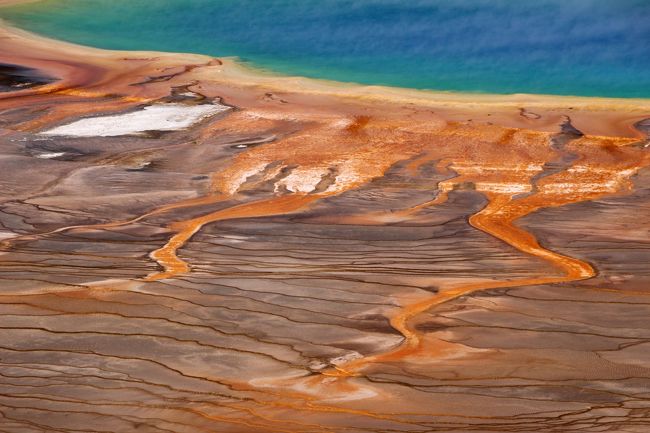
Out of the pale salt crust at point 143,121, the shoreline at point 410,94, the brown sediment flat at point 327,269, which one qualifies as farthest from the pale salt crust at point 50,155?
the shoreline at point 410,94

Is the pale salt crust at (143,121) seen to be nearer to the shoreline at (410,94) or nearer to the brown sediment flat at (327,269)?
the brown sediment flat at (327,269)

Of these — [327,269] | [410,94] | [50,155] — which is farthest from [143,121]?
[327,269]

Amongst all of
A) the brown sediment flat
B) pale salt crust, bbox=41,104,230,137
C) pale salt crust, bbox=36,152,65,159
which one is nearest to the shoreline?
the brown sediment flat

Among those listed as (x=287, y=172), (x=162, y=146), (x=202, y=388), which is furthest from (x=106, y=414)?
(x=162, y=146)

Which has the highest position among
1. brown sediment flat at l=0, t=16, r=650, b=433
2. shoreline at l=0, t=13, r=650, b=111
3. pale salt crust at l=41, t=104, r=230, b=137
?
shoreline at l=0, t=13, r=650, b=111

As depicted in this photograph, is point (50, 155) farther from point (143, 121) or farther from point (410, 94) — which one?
point (410, 94)

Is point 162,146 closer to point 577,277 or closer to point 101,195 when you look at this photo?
point 101,195

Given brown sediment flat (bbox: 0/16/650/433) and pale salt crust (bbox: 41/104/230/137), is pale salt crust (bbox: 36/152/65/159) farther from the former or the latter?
pale salt crust (bbox: 41/104/230/137)
